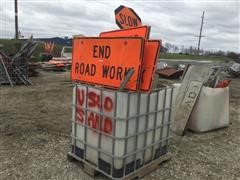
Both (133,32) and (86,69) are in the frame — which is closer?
(133,32)

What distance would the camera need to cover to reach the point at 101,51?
3.74 metres

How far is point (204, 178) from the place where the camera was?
3914 millimetres

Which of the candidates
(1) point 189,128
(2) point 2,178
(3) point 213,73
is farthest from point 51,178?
(3) point 213,73

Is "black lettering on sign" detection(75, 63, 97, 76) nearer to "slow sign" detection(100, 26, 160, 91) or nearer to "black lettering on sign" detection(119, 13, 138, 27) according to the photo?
"slow sign" detection(100, 26, 160, 91)

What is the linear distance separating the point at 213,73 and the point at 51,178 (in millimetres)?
4057

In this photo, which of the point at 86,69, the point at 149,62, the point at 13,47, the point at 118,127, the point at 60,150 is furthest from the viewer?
the point at 13,47

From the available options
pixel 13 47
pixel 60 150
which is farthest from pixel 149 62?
pixel 13 47

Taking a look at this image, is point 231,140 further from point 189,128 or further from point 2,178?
point 2,178

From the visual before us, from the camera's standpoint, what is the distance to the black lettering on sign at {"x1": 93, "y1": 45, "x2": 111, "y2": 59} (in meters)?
3.65

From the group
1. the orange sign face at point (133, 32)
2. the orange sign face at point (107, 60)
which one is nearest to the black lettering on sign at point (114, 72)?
the orange sign face at point (107, 60)

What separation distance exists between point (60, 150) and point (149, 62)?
2.19 meters

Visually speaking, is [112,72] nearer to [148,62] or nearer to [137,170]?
[148,62]

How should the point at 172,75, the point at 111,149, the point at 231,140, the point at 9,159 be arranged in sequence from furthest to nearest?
the point at 172,75 → the point at 231,140 → the point at 9,159 → the point at 111,149

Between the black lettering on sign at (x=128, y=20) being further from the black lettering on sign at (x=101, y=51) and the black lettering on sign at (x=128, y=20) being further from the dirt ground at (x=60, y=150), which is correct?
the dirt ground at (x=60, y=150)
